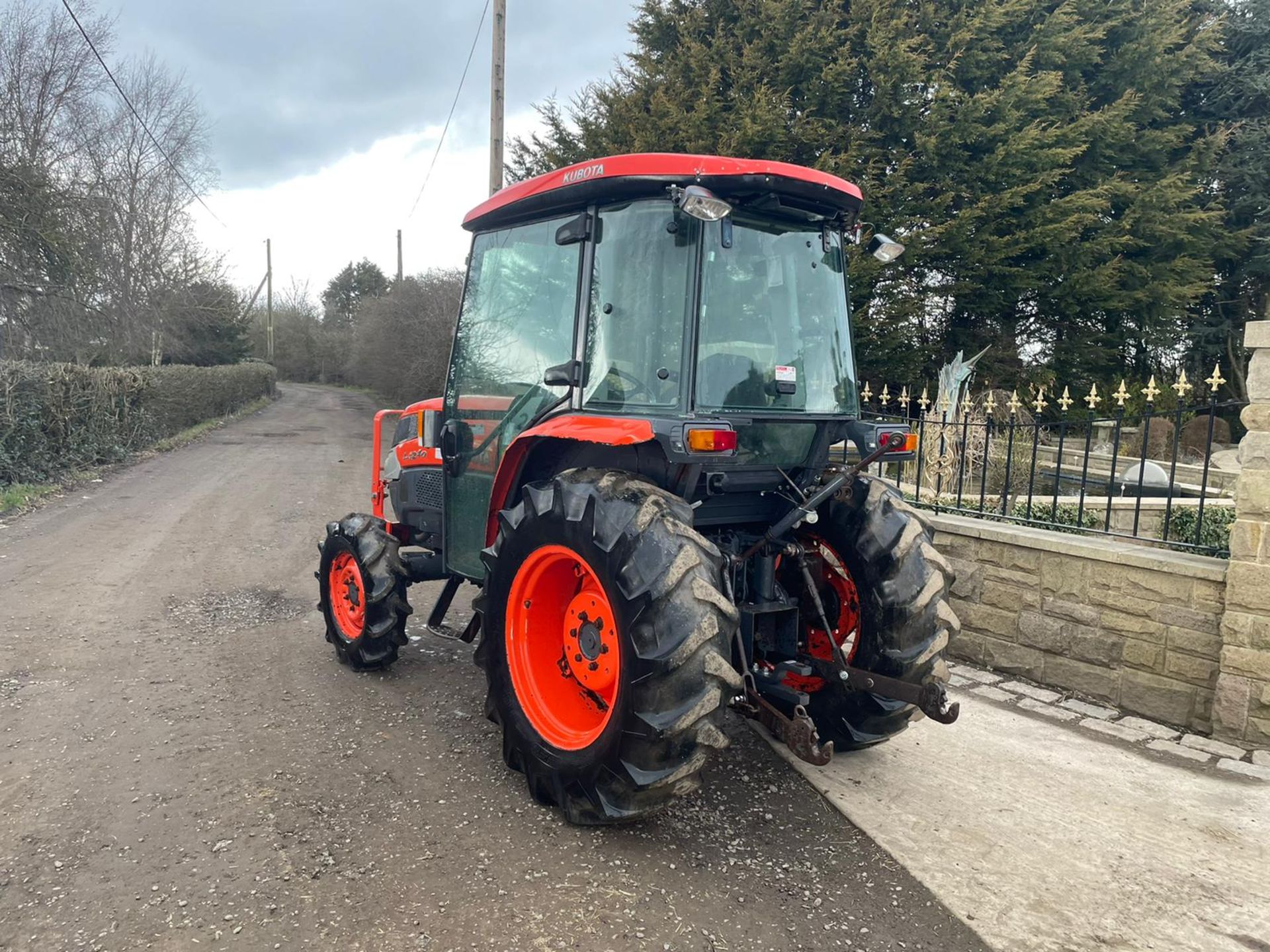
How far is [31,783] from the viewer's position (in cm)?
335

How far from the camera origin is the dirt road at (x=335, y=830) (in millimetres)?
2535

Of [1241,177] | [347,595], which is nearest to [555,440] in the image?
[347,595]

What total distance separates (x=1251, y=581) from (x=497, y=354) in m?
3.80

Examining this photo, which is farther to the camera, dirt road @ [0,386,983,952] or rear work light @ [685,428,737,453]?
rear work light @ [685,428,737,453]

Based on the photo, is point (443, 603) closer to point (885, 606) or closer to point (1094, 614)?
point (885, 606)

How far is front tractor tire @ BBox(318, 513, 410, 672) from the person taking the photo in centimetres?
456

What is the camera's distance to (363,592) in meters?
4.59

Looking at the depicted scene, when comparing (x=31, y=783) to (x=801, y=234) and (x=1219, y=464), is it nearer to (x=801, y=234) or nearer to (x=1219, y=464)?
(x=801, y=234)

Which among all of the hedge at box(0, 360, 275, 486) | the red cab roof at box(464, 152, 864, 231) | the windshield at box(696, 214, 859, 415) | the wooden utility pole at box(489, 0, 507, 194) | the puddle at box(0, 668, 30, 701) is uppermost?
the wooden utility pole at box(489, 0, 507, 194)

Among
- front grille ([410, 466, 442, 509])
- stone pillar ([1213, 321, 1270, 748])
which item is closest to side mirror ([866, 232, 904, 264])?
stone pillar ([1213, 321, 1270, 748])

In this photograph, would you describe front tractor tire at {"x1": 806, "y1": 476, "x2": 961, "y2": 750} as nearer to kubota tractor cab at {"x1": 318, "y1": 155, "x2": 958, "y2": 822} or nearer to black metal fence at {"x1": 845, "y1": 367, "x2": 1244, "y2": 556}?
kubota tractor cab at {"x1": 318, "y1": 155, "x2": 958, "y2": 822}

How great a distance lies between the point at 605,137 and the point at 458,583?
40.8 ft

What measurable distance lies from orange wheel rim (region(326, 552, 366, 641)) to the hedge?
308 inches

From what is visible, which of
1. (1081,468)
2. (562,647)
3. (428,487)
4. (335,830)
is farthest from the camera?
(1081,468)
